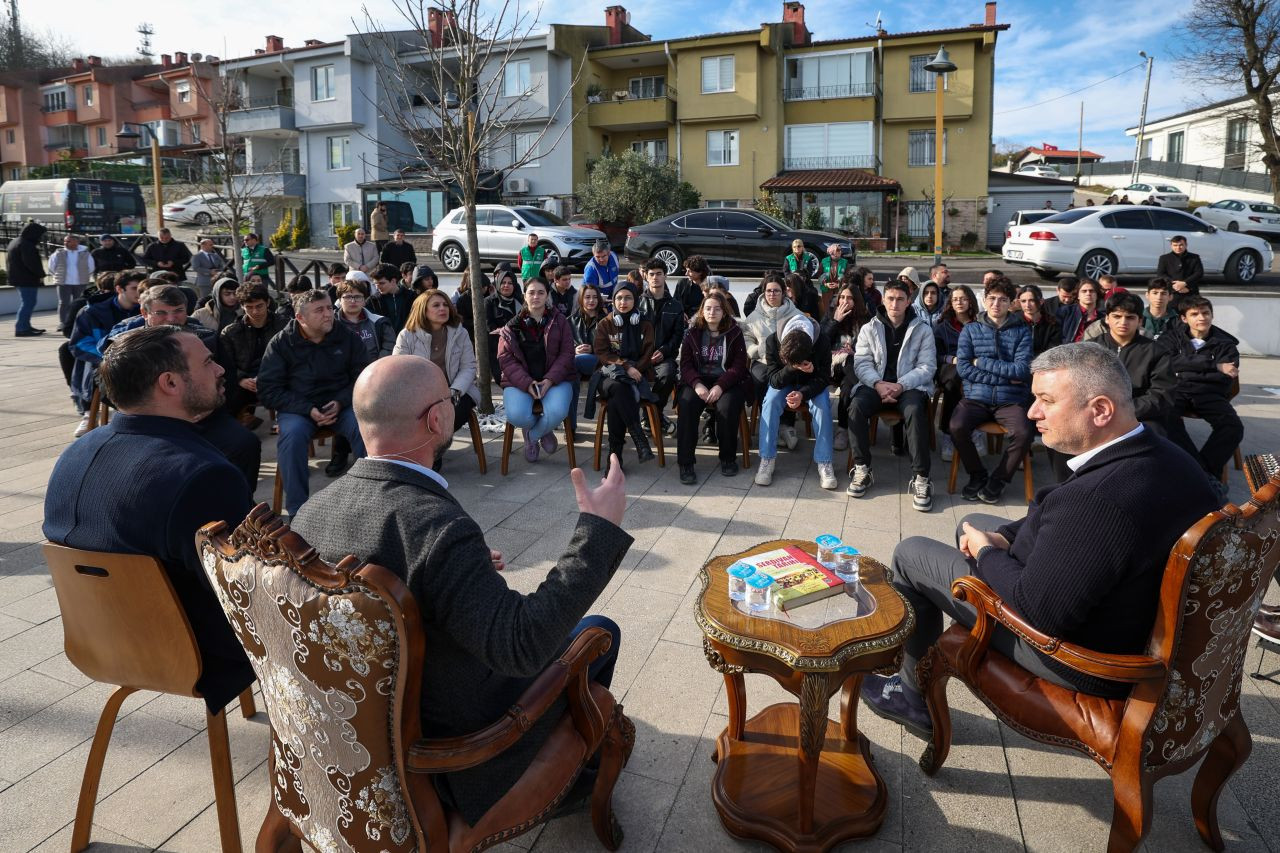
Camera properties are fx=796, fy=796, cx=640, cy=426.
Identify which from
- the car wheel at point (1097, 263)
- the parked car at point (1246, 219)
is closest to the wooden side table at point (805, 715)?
the car wheel at point (1097, 263)

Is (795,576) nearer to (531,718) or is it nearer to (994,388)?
(531,718)

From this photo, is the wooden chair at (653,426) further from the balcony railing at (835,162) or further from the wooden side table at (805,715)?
the balcony railing at (835,162)

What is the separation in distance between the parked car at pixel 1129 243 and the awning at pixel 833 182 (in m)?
13.9

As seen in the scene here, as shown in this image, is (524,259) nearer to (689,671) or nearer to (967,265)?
(689,671)

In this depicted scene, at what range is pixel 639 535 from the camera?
4812mm

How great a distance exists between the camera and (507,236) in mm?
18172

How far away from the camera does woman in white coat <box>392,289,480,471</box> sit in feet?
20.7

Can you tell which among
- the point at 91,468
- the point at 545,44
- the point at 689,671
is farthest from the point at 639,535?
the point at 545,44

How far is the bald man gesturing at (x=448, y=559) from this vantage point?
1651mm

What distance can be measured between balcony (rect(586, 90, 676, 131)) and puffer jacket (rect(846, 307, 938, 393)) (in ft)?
87.0

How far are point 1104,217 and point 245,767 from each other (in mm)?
16591

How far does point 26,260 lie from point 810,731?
15.7m

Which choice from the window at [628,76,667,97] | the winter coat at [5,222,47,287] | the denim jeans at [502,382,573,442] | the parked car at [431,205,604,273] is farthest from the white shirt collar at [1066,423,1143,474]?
the window at [628,76,667,97]

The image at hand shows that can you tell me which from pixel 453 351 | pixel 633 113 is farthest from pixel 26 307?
pixel 633 113
